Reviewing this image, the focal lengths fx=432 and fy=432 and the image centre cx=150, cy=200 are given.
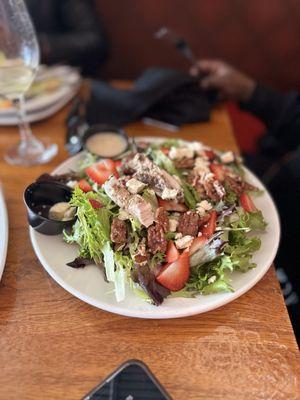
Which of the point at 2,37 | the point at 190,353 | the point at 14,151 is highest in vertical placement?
the point at 2,37

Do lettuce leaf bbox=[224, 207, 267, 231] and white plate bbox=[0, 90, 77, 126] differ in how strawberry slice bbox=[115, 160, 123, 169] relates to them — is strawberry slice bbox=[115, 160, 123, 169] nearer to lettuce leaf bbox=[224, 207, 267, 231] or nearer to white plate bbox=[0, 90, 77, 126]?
lettuce leaf bbox=[224, 207, 267, 231]

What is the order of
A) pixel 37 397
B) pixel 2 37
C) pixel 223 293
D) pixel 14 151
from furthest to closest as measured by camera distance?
pixel 14 151 < pixel 2 37 < pixel 223 293 < pixel 37 397

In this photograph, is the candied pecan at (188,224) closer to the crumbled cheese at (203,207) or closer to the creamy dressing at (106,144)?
the crumbled cheese at (203,207)

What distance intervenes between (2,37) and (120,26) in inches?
44.2

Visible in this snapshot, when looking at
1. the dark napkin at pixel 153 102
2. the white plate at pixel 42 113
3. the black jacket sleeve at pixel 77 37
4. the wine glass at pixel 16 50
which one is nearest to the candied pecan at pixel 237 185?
the dark napkin at pixel 153 102

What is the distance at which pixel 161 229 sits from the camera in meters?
0.91

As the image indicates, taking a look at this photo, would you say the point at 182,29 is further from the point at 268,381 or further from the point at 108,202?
the point at 268,381

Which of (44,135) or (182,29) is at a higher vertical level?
(182,29)

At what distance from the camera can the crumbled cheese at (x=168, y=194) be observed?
966mm

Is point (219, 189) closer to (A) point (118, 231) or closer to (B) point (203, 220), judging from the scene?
(B) point (203, 220)

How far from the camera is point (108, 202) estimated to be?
98 cm

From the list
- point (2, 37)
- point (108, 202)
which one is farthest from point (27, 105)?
point (108, 202)

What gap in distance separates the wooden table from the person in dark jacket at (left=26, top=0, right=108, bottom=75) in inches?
46.6

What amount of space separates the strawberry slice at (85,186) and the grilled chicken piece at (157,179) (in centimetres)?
11
